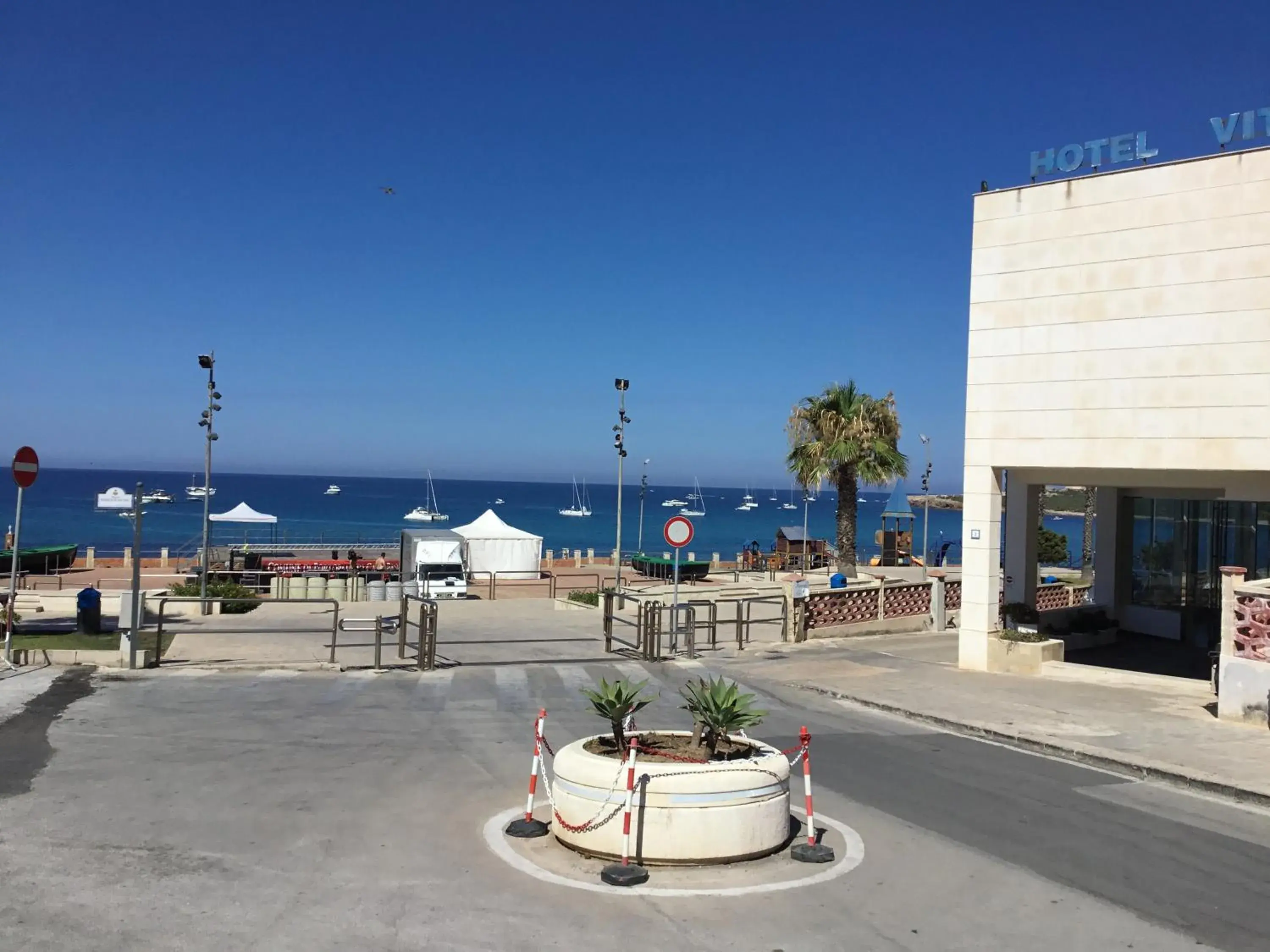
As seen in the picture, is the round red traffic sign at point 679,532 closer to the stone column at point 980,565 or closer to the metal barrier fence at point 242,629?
the stone column at point 980,565

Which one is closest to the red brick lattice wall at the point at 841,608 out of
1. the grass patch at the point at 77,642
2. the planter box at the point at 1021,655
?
the planter box at the point at 1021,655

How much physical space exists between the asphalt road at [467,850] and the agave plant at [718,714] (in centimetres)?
138

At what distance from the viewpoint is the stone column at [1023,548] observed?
20.5 meters

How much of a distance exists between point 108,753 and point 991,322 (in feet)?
49.2

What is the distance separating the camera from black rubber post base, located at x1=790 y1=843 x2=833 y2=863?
25.6ft

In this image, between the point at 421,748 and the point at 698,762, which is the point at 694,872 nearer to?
the point at 698,762

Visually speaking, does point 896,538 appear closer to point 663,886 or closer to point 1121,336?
point 1121,336

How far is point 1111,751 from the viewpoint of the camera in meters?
12.0

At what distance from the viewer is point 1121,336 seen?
16.7 metres

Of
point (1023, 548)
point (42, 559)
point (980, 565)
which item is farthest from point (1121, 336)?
point (42, 559)

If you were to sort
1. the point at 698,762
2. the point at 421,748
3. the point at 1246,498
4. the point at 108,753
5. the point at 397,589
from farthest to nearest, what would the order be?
the point at 397,589, the point at 1246,498, the point at 421,748, the point at 108,753, the point at 698,762

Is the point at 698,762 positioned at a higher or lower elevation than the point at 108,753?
higher

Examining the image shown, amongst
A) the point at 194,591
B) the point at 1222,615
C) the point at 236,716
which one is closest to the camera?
the point at 236,716

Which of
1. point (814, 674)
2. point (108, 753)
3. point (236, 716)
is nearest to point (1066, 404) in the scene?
point (814, 674)
